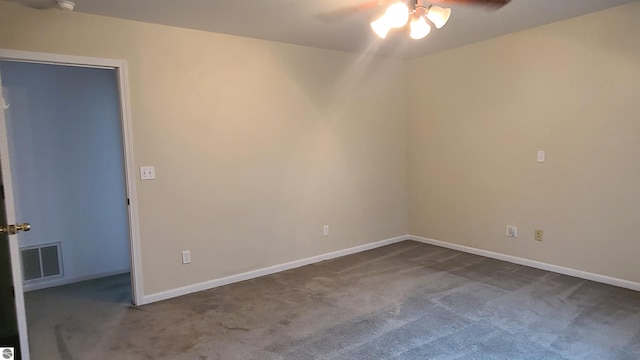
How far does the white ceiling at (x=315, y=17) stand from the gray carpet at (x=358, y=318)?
7.29 feet

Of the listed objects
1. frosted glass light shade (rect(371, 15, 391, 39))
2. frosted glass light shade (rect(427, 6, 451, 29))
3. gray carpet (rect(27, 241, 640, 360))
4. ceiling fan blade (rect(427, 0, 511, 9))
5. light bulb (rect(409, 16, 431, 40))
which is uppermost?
ceiling fan blade (rect(427, 0, 511, 9))

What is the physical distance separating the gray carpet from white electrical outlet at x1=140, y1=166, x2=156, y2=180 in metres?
1.11

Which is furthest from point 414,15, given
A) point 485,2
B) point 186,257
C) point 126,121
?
point 186,257

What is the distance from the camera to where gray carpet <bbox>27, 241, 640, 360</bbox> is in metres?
2.47

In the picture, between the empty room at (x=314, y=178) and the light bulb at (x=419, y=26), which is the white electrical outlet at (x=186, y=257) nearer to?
the empty room at (x=314, y=178)

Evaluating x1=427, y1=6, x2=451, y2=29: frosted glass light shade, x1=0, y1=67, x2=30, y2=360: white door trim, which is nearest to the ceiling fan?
x1=427, y1=6, x2=451, y2=29: frosted glass light shade

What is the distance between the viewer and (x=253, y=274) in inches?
154

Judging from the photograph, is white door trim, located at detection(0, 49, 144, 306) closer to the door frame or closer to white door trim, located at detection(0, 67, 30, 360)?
the door frame

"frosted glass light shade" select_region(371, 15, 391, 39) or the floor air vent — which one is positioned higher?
"frosted glass light shade" select_region(371, 15, 391, 39)

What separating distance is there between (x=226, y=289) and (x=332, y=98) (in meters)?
2.39

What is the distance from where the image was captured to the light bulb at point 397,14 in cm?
204

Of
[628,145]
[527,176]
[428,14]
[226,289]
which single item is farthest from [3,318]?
[628,145]

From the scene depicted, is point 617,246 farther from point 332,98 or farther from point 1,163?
point 1,163

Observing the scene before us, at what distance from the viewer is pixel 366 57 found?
4.62 m
